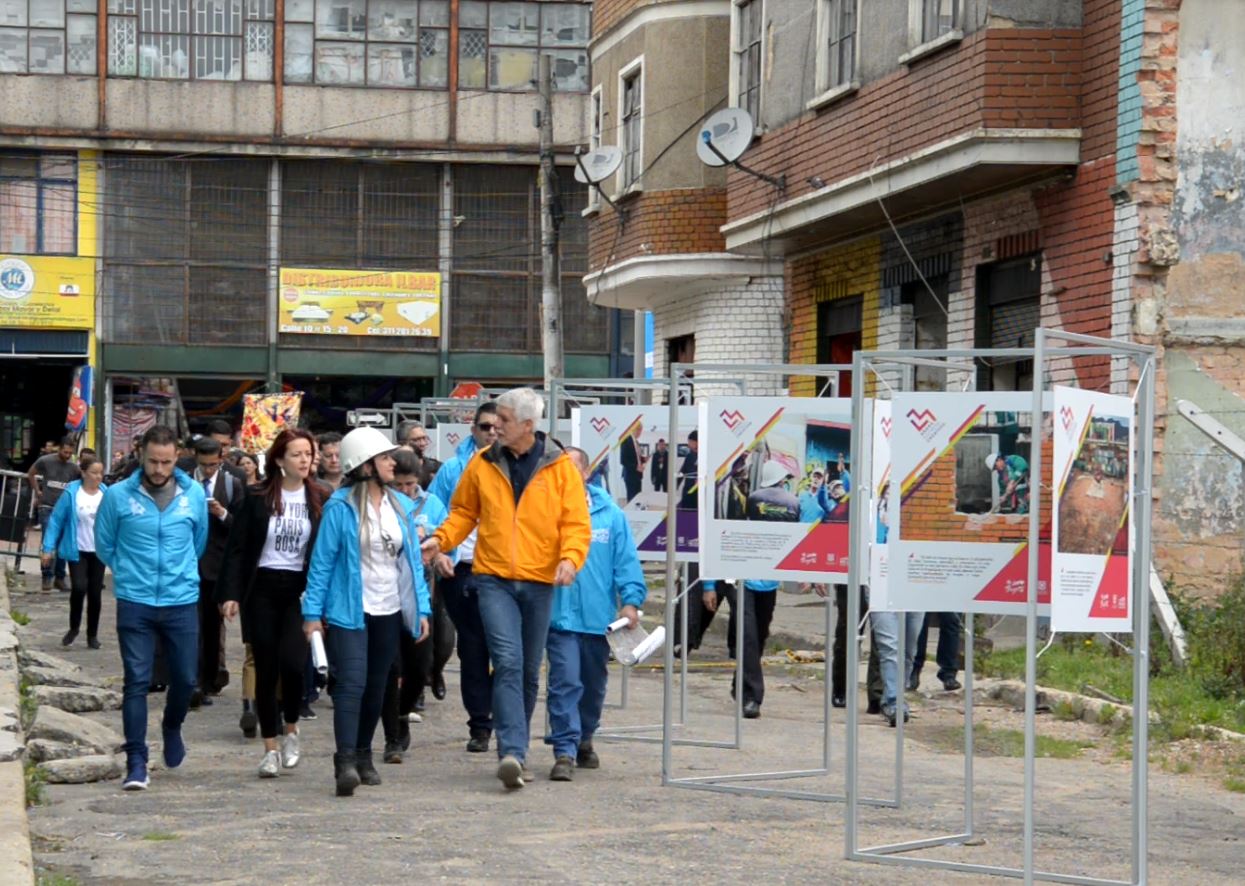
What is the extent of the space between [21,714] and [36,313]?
1328 inches

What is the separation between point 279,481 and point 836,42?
12282mm

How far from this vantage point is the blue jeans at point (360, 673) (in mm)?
9742

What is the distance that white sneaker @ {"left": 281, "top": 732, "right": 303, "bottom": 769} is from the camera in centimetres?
1058

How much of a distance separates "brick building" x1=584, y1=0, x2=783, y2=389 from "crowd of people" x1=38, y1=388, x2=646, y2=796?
49.1ft

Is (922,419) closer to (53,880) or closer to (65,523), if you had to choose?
(53,880)

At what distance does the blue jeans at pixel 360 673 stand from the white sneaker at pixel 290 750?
0.67 metres

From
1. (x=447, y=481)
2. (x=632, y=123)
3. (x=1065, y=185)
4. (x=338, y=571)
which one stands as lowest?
(x=338, y=571)

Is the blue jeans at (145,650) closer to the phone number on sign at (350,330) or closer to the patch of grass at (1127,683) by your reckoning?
the patch of grass at (1127,683)

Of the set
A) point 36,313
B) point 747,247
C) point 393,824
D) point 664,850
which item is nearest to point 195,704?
point 393,824

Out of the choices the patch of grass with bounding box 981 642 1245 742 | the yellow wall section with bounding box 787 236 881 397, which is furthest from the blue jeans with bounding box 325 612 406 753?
the yellow wall section with bounding box 787 236 881 397

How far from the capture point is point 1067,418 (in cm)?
728

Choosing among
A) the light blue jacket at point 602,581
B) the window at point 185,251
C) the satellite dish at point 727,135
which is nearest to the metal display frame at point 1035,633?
the light blue jacket at point 602,581

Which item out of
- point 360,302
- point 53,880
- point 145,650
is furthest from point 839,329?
point 360,302

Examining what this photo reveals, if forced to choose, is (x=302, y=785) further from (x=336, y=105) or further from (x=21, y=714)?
(x=336, y=105)
